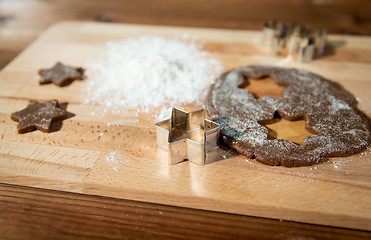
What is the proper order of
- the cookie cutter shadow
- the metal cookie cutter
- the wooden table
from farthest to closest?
the cookie cutter shadow
the metal cookie cutter
the wooden table

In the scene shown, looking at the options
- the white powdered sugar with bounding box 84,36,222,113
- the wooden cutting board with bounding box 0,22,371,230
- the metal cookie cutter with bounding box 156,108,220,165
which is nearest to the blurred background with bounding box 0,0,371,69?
the white powdered sugar with bounding box 84,36,222,113

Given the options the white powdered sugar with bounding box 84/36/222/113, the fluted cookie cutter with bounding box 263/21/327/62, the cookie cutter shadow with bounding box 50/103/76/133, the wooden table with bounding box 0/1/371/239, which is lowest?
the wooden table with bounding box 0/1/371/239

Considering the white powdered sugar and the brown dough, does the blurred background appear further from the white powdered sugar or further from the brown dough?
the brown dough

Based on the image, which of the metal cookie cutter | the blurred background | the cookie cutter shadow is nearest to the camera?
the metal cookie cutter

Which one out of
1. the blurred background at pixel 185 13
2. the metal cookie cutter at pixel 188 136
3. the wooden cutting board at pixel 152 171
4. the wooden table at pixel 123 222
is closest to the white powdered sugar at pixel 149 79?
the wooden cutting board at pixel 152 171

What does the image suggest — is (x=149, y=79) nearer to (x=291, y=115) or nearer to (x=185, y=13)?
(x=291, y=115)

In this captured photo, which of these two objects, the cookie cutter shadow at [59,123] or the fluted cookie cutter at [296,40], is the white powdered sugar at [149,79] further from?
the fluted cookie cutter at [296,40]

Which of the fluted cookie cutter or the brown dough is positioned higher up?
the fluted cookie cutter
